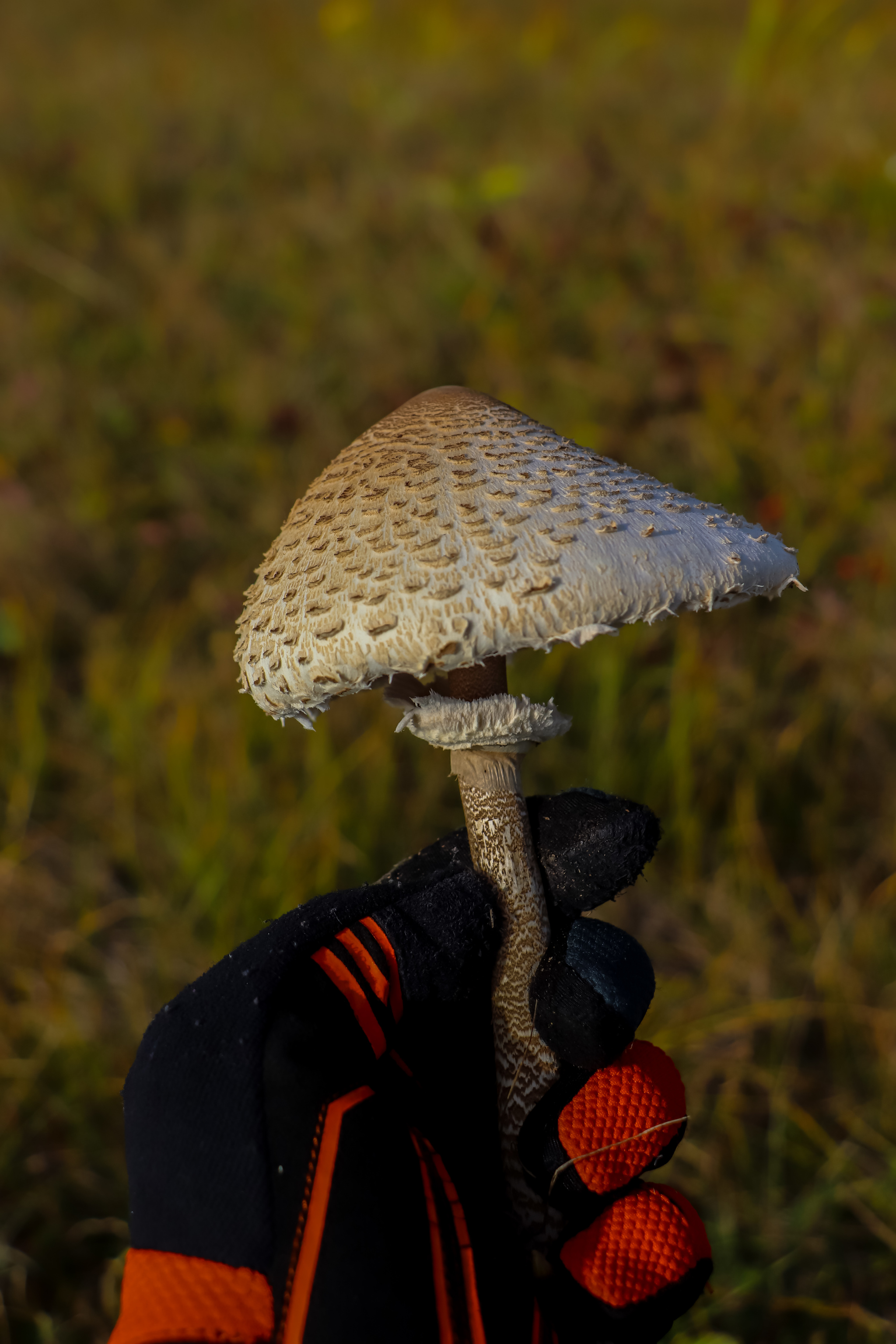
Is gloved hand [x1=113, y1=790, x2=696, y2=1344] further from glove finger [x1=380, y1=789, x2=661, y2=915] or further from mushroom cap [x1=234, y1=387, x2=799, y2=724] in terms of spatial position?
mushroom cap [x1=234, y1=387, x2=799, y2=724]

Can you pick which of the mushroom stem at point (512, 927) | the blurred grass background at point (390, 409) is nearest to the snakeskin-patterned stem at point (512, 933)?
the mushroom stem at point (512, 927)

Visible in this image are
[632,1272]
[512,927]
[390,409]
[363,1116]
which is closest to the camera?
[363,1116]

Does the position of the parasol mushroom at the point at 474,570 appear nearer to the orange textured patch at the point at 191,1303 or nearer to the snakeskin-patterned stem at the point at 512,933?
the snakeskin-patterned stem at the point at 512,933

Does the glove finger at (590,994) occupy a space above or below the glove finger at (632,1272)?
above

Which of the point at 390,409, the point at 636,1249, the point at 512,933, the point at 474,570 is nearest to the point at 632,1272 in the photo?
the point at 636,1249

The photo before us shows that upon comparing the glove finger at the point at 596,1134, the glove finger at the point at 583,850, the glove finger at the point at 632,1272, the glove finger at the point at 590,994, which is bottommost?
the glove finger at the point at 632,1272

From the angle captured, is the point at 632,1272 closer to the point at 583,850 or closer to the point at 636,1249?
the point at 636,1249

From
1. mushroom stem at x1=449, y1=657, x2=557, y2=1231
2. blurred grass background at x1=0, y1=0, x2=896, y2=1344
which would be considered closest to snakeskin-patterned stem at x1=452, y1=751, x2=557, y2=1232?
mushroom stem at x1=449, y1=657, x2=557, y2=1231
